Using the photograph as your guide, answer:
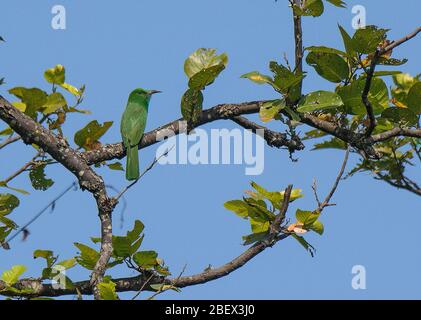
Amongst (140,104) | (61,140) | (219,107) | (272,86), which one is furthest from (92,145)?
(140,104)

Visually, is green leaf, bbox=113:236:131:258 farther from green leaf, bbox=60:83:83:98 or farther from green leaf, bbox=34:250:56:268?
green leaf, bbox=60:83:83:98

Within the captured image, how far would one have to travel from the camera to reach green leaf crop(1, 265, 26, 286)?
4910mm

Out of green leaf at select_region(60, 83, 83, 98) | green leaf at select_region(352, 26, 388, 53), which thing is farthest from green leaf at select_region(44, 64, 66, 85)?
Result: green leaf at select_region(352, 26, 388, 53)

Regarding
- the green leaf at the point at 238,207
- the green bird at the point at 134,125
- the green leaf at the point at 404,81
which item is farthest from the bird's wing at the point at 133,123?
the green leaf at the point at 404,81

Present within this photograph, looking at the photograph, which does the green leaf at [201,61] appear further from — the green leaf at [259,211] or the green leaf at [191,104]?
the green leaf at [259,211]

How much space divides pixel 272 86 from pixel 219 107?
1.30 feet

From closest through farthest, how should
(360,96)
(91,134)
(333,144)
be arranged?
1. (360,96)
2. (91,134)
3. (333,144)

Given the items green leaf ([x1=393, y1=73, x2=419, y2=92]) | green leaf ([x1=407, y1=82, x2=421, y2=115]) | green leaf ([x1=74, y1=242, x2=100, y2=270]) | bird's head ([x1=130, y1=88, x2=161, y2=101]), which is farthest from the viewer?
green leaf ([x1=393, y1=73, x2=419, y2=92])

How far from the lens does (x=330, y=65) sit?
5254mm

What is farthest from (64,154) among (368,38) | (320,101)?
(368,38)

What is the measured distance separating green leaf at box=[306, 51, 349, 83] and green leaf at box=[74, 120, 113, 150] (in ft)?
4.19

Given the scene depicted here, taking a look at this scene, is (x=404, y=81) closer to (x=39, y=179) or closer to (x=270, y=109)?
(x=270, y=109)

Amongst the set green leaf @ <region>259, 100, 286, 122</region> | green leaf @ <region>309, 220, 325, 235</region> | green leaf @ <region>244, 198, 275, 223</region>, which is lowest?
green leaf @ <region>309, 220, 325, 235</region>

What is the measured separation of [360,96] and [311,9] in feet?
1.95
